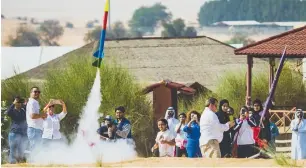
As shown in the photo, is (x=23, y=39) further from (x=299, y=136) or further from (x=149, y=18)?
(x=299, y=136)

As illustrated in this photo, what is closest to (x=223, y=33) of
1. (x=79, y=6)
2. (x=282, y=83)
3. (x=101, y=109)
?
(x=79, y=6)

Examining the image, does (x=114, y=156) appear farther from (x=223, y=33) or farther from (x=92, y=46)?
(x=223, y=33)

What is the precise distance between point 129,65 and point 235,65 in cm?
423

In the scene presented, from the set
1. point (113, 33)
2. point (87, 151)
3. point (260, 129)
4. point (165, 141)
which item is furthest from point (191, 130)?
point (113, 33)

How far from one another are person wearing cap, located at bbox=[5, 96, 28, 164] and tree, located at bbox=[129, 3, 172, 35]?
7991 centimetres

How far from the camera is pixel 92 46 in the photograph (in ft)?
141

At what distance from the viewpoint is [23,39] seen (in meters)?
83.1

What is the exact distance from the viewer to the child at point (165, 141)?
18.6m

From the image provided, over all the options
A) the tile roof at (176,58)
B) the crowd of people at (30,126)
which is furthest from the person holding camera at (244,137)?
the tile roof at (176,58)

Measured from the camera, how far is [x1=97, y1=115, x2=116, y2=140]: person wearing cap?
18966mm

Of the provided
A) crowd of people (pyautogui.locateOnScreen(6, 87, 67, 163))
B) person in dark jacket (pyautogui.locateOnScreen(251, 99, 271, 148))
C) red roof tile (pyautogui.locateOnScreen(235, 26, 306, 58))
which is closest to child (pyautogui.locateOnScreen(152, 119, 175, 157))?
person in dark jacket (pyautogui.locateOnScreen(251, 99, 271, 148))

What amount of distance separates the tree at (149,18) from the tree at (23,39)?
41.6ft

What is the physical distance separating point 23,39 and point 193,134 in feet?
217

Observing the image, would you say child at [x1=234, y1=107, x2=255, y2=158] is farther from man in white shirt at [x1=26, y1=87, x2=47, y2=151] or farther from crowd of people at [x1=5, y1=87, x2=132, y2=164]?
man in white shirt at [x1=26, y1=87, x2=47, y2=151]
